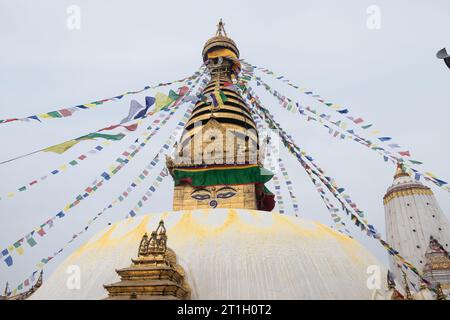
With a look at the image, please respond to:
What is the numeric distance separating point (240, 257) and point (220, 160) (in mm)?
9021

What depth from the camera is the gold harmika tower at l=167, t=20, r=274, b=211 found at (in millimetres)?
14508

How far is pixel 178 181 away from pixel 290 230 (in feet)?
28.5

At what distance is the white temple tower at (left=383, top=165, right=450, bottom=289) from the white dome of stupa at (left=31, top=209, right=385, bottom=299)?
21589 mm

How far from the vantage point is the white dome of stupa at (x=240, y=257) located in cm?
600

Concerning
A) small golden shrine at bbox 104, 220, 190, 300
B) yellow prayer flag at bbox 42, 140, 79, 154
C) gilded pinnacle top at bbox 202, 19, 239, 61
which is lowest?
small golden shrine at bbox 104, 220, 190, 300

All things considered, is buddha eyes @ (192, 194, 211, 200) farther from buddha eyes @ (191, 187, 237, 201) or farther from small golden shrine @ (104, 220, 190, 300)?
small golden shrine @ (104, 220, 190, 300)

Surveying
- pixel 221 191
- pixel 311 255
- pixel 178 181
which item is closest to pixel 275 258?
pixel 311 255

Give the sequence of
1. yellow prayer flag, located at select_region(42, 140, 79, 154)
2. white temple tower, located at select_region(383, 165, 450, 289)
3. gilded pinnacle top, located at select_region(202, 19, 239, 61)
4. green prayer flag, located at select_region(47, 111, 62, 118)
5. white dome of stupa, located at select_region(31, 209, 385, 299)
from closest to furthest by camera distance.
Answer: white dome of stupa, located at select_region(31, 209, 385, 299) → yellow prayer flag, located at select_region(42, 140, 79, 154) → green prayer flag, located at select_region(47, 111, 62, 118) → gilded pinnacle top, located at select_region(202, 19, 239, 61) → white temple tower, located at select_region(383, 165, 450, 289)

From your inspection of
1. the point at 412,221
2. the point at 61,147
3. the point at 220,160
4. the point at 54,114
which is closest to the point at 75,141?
the point at 61,147

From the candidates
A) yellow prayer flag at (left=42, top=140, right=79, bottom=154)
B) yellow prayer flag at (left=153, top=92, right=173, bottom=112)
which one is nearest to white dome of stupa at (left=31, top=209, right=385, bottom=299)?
yellow prayer flag at (left=42, top=140, right=79, bottom=154)

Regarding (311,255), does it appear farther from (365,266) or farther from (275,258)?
(365,266)

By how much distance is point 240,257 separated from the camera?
6.44 m

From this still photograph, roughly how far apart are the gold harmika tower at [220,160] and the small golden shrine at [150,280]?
778cm

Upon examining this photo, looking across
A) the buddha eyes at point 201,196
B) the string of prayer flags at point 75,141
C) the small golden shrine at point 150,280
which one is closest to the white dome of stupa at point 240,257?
the small golden shrine at point 150,280
